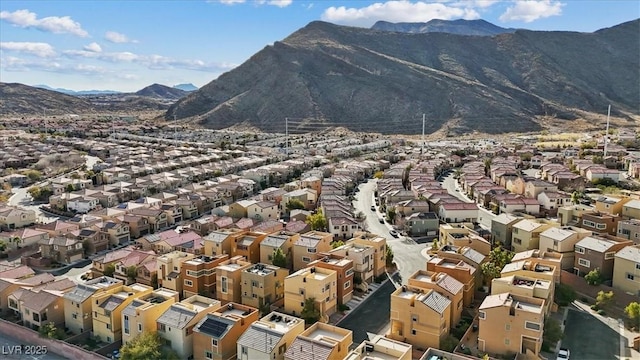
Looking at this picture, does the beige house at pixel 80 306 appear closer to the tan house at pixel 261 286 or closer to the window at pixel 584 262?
the tan house at pixel 261 286

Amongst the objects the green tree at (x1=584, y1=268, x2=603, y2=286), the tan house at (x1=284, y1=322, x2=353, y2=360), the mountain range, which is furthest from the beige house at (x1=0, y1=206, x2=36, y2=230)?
the mountain range

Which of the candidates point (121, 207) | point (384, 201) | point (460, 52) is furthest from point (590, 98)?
point (121, 207)

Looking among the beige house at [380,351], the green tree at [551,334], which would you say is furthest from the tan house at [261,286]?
the green tree at [551,334]

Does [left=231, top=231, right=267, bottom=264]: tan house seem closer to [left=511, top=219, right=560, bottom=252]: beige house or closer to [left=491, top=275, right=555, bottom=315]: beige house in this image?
[left=491, top=275, right=555, bottom=315]: beige house

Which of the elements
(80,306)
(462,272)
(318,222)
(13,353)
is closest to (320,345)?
(462,272)

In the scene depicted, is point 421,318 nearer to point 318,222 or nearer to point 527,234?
point 527,234

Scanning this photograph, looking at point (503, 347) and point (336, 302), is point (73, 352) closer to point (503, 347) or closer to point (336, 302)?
point (336, 302)
